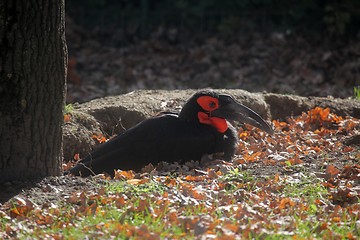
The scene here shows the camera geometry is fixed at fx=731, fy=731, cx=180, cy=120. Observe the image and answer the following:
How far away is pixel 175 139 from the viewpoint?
7.23 meters

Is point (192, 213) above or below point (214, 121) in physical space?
below

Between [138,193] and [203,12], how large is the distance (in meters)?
9.59

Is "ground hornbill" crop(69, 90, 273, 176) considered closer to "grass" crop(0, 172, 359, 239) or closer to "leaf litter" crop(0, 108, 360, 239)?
"leaf litter" crop(0, 108, 360, 239)

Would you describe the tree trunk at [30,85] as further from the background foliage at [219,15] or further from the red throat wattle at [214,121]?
the background foliage at [219,15]

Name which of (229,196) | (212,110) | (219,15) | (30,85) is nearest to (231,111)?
(212,110)

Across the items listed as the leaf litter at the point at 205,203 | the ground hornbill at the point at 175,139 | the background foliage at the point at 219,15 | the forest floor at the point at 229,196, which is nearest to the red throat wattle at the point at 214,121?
the ground hornbill at the point at 175,139

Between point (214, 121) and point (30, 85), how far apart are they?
231 centimetres

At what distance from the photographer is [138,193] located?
568 cm

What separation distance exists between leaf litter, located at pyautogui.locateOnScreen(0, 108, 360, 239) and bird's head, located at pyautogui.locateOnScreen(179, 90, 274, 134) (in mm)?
557

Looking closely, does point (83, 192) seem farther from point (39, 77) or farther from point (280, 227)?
point (280, 227)

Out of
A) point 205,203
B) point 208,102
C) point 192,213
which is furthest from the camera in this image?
point 208,102

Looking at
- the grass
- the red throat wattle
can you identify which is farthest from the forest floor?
the red throat wattle

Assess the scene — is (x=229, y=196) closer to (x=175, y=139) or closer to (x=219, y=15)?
A: (x=175, y=139)

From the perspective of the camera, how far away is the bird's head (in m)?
7.46
